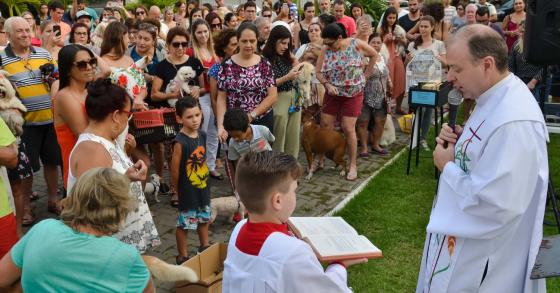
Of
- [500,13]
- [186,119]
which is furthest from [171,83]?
[500,13]

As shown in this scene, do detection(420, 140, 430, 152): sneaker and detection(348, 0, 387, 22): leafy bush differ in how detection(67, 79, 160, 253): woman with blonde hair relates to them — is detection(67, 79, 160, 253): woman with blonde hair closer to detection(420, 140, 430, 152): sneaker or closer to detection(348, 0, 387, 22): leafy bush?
detection(420, 140, 430, 152): sneaker

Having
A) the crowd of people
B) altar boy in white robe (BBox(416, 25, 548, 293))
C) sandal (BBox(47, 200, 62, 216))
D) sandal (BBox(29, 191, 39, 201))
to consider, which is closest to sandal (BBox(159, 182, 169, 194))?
the crowd of people

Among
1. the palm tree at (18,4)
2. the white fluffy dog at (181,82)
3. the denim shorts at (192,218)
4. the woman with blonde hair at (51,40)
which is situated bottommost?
the denim shorts at (192,218)

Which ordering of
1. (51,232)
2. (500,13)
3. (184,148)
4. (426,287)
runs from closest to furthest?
(51,232), (426,287), (184,148), (500,13)

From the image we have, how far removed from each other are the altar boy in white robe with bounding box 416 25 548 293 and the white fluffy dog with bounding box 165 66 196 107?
3.73 metres

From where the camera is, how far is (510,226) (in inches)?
93.6

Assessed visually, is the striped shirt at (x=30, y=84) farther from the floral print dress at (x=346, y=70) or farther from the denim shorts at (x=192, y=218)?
the floral print dress at (x=346, y=70)

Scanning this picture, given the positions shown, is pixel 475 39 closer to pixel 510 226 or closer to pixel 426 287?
pixel 510 226

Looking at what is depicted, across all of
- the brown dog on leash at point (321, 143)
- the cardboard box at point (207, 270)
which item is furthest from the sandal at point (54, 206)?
the brown dog on leash at point (321, 143)

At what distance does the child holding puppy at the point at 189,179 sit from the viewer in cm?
431

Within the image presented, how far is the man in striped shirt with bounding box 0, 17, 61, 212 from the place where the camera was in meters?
5.13

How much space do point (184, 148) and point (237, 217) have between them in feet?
4.22

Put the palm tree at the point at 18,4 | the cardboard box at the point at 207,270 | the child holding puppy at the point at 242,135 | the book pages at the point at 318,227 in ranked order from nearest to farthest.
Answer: the book pages at the point at 318,227
the cardboard box at the point at 207,270
the child holding puppy at the point at 242,135
the palm tree at the point at 18,4

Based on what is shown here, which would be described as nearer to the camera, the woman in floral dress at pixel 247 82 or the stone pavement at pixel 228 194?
the stone pavement at pixel 228 194
